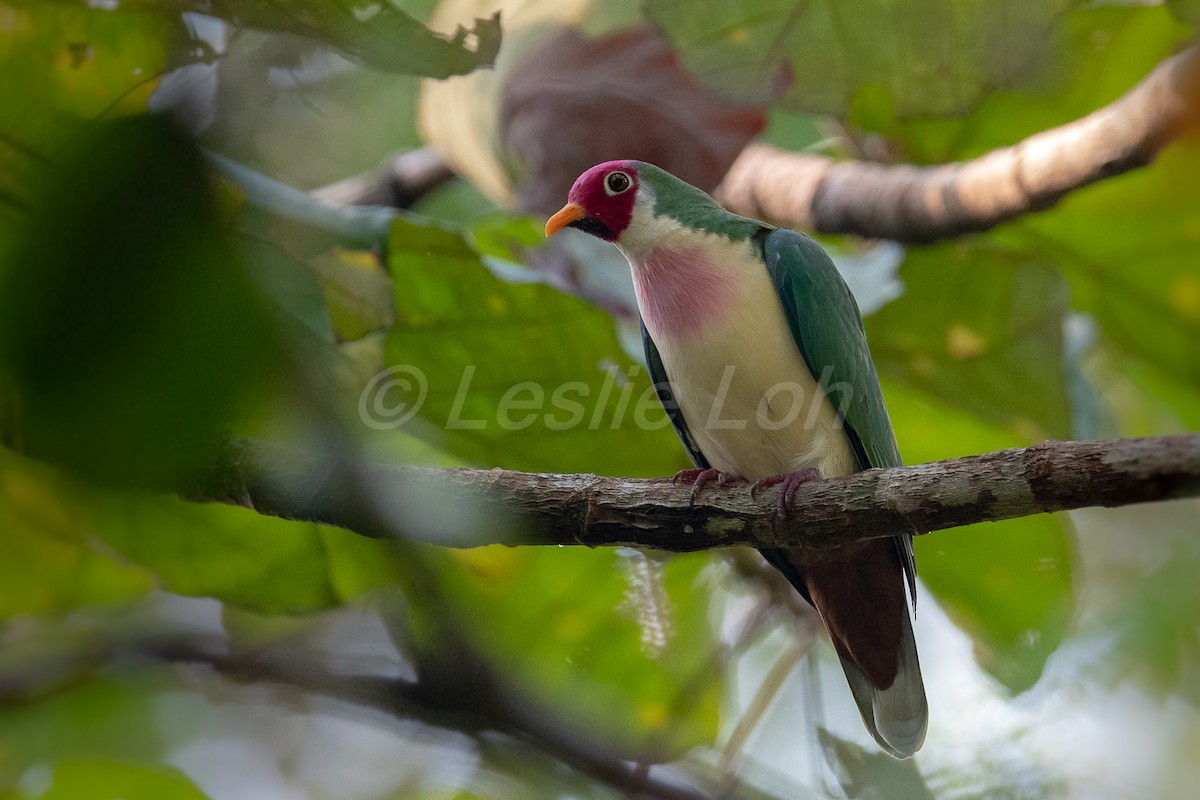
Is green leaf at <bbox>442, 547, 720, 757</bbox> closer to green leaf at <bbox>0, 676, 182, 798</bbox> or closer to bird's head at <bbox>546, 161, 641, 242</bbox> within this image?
green leaf at <bbox>0, 676, 182, 798</bbox>

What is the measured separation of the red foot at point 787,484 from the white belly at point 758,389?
0.96 ft

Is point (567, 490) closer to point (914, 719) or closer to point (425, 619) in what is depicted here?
point (425, 619)

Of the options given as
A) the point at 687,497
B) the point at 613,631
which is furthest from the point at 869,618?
the point at 687,497

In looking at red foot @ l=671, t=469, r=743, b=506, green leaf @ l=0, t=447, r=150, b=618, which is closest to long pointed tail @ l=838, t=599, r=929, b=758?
red foot @ l=671, t=469, r=743, b=506

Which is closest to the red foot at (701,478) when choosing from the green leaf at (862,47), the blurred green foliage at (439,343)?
the blurred green foliage at (439,343)

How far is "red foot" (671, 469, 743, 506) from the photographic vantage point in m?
1.87

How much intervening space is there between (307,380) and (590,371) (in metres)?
1.38

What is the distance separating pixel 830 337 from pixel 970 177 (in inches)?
21.7

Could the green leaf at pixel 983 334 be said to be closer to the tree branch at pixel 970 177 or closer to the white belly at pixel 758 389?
the tree branch at pixel 970 177

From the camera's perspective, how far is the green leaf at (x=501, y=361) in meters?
2.29

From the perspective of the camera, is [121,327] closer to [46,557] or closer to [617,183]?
[46,557]

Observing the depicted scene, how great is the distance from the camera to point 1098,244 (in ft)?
8.98

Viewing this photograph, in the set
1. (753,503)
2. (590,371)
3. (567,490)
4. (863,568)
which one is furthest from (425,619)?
(863,568)

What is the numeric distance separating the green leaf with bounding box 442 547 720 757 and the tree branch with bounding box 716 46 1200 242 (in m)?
1.03
